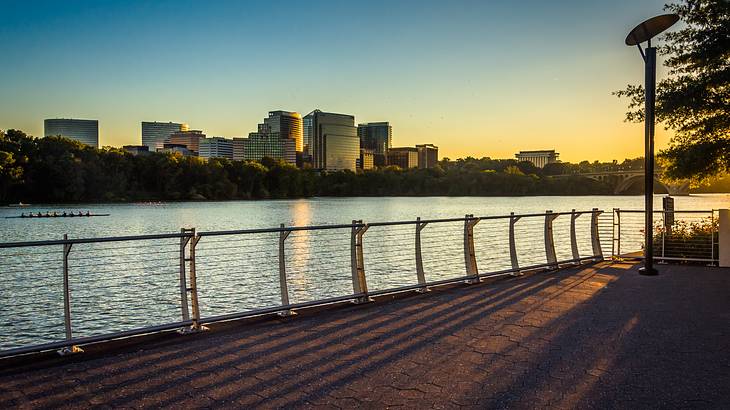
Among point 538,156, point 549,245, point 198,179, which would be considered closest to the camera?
point 549,245

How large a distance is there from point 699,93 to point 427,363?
40.4 ft

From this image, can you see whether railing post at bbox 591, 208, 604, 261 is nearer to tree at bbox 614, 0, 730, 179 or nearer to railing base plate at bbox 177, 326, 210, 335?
tree at bbox 614, 0, 730, 179

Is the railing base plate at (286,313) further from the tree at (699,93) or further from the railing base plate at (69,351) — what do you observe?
the tree at (699,93)

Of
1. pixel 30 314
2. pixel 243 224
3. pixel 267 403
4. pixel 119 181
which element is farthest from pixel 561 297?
pixel 119 181

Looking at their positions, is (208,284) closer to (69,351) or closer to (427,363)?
(69,351)

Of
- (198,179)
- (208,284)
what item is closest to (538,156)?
(198,179)

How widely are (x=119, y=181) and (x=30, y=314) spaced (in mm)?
86023

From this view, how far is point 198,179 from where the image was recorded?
10619 centimetres

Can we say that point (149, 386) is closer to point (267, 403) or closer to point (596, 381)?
point (267, 403)

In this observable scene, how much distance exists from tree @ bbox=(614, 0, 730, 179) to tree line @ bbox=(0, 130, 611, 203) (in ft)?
270

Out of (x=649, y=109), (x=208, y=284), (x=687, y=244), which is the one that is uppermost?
(x=649, y=109)

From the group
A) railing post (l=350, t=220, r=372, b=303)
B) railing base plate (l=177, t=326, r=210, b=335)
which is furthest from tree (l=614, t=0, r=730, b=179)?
railing base plate (l=177, t=326, r=210, b=335)

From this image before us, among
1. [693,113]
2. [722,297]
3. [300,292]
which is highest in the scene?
[693,113]

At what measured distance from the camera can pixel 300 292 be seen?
1919 cm
